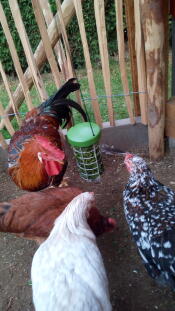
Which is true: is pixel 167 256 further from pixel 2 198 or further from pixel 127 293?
pixel 2 198

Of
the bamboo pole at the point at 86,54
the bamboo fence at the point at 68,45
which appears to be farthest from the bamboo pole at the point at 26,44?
the bamboo pole at the point at 86,54

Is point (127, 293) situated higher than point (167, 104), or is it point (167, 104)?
point (167, 104)

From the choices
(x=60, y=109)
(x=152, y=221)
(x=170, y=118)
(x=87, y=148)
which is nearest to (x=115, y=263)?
(x=152, y=221)

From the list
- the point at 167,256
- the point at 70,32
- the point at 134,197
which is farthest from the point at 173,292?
the point at 70,32

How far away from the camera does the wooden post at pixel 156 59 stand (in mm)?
2303

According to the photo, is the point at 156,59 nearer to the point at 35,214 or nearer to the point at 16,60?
the point at 16,60

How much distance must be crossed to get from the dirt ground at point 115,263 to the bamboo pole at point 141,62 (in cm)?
67

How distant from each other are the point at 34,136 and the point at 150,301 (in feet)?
6.16

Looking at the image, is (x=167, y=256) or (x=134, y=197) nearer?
(x=167, y=256)

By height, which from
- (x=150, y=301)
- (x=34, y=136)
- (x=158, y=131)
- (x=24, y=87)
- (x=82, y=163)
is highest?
(x=24, y=87)

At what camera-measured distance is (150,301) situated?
205 centimetres

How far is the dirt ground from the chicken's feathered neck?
0.58 metres

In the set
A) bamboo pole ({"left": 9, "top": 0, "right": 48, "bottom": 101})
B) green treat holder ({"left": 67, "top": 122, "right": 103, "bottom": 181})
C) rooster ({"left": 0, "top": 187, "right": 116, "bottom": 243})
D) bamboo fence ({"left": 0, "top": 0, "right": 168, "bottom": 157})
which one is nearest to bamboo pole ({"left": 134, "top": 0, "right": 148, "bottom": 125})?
bamboo fence ({"left": 0, "top": 0, "right": 168, "bottom": 157})

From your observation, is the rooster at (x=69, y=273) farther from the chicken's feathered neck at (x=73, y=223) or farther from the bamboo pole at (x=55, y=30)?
the bamboo pole at (x=55, y=30)
